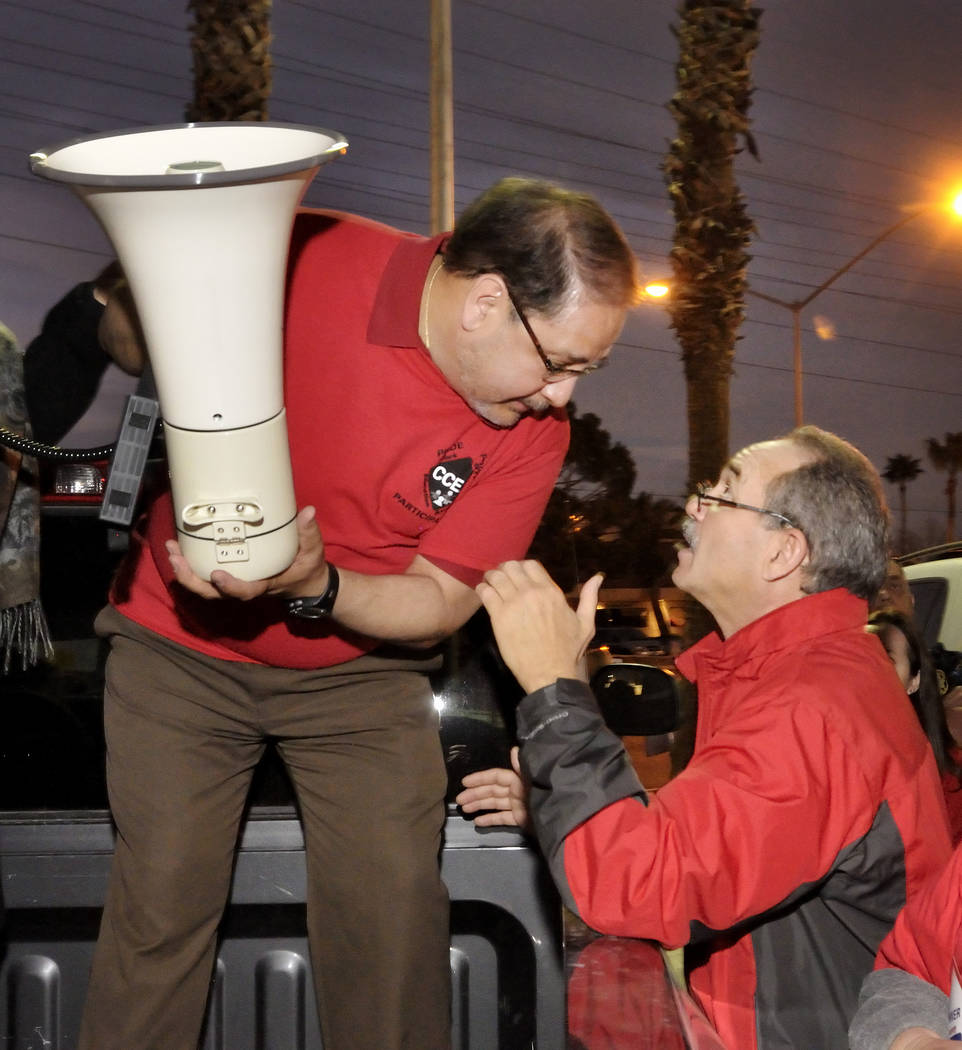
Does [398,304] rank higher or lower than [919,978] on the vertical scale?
higher

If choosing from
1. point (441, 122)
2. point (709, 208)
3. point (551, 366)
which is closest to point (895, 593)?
point (551, 366)

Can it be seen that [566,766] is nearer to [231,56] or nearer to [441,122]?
[441,122]

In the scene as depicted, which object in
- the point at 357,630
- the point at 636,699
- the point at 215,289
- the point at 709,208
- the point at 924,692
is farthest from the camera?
the point at 709,208

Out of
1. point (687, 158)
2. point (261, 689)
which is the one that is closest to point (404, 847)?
point (261, 689)

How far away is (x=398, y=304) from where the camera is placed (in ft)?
7.96

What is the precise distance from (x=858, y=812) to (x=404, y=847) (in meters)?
0.80

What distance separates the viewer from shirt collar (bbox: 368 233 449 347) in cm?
241

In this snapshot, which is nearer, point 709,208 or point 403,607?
point 403,607

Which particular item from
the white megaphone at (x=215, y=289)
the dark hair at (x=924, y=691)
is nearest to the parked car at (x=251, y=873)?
the white megaphone at (x=215, y=289)

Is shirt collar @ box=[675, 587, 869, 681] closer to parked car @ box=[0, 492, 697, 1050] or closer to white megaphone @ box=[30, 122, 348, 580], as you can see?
parked car @ box=[0, 492, 697, 1050]

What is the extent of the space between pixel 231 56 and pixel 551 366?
10.8m

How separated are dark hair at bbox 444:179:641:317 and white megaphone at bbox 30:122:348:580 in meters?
0.61

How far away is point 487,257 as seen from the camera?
243 cm

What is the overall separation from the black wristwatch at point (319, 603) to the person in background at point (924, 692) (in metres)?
1.66
